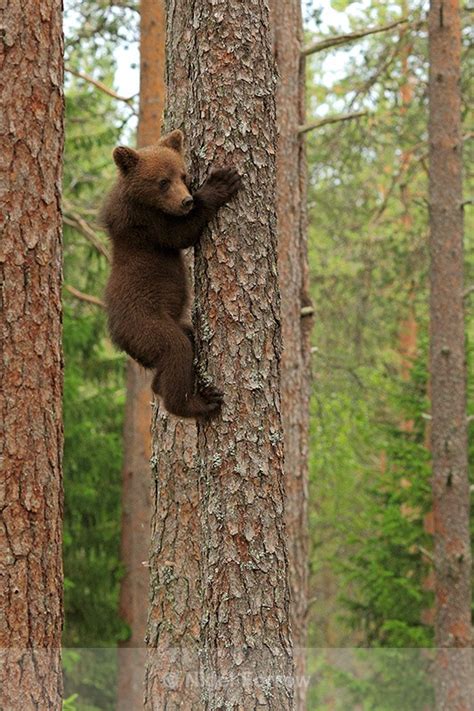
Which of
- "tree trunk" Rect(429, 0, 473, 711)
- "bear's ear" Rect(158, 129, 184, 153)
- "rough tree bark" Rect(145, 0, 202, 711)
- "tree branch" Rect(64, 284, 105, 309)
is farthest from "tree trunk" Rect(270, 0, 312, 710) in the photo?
"tree branch" Rect(64, 284, 105, 309)

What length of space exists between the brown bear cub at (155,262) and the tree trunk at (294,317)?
2.76m

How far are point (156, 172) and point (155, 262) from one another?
43cm

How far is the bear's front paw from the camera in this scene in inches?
179

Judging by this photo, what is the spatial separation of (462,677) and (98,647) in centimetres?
533

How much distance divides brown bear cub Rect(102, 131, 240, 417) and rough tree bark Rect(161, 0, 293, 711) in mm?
242

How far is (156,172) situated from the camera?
5.48 metres

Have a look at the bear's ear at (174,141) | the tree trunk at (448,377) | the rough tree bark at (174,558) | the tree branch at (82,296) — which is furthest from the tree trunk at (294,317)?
the tree branch at (82,296)

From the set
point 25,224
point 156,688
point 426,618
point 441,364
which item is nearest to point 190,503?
point 156,688

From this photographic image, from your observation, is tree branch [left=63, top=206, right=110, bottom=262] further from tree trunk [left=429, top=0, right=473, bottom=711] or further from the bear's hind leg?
the bear's hind leg

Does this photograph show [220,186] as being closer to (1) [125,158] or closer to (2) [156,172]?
(2) [156,172]

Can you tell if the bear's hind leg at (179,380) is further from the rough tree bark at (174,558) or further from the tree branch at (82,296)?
the tree branch at (82,296)

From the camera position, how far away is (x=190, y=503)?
20.4 ft

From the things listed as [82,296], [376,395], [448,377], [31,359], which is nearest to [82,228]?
[82,296]

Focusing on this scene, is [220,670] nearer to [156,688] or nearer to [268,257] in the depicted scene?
[268,257]
